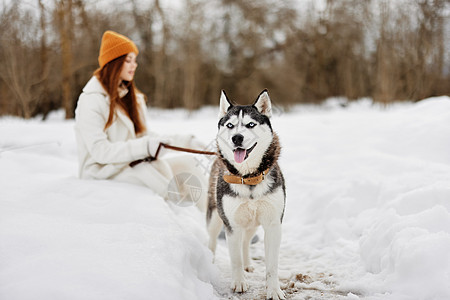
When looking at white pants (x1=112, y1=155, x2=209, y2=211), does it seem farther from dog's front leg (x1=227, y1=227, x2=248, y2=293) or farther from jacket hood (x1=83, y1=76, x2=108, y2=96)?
dog's front leg (x1=227, y1=227, x2=248, y2=293)

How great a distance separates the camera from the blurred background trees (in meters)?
7.25

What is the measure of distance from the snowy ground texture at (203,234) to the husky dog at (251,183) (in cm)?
27

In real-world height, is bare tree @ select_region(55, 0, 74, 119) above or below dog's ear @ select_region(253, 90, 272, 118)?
above

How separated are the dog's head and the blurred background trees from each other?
19.4 ft

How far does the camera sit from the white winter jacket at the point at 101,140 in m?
3.00

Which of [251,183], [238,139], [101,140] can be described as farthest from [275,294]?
[101,140]

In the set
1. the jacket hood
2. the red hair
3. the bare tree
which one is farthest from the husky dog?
the bare tree

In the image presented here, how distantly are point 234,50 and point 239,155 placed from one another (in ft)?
39.3

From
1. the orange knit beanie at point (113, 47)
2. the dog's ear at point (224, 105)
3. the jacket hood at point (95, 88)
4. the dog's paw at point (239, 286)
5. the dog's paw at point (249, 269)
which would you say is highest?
the orange knit beanie at point (113, 47)

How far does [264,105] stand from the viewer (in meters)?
2.40

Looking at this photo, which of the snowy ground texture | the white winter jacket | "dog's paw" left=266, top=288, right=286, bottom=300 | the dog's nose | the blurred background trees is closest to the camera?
the snowy ground texture

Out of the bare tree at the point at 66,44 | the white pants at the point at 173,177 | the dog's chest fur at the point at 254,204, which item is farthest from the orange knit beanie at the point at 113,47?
the bare tree at the point at 66,44

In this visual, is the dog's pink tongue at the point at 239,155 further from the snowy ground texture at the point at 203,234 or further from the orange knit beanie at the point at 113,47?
the orange knit beanie at the point at 113,47

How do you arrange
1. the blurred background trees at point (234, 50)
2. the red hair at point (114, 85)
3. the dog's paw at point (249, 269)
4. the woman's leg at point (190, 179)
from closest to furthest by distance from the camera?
the dog's paw at point (249, 269)
the red hair at point (114, 85)
the woman's leg at point (190, 179)
the blurred background trees at point (234, 50)
